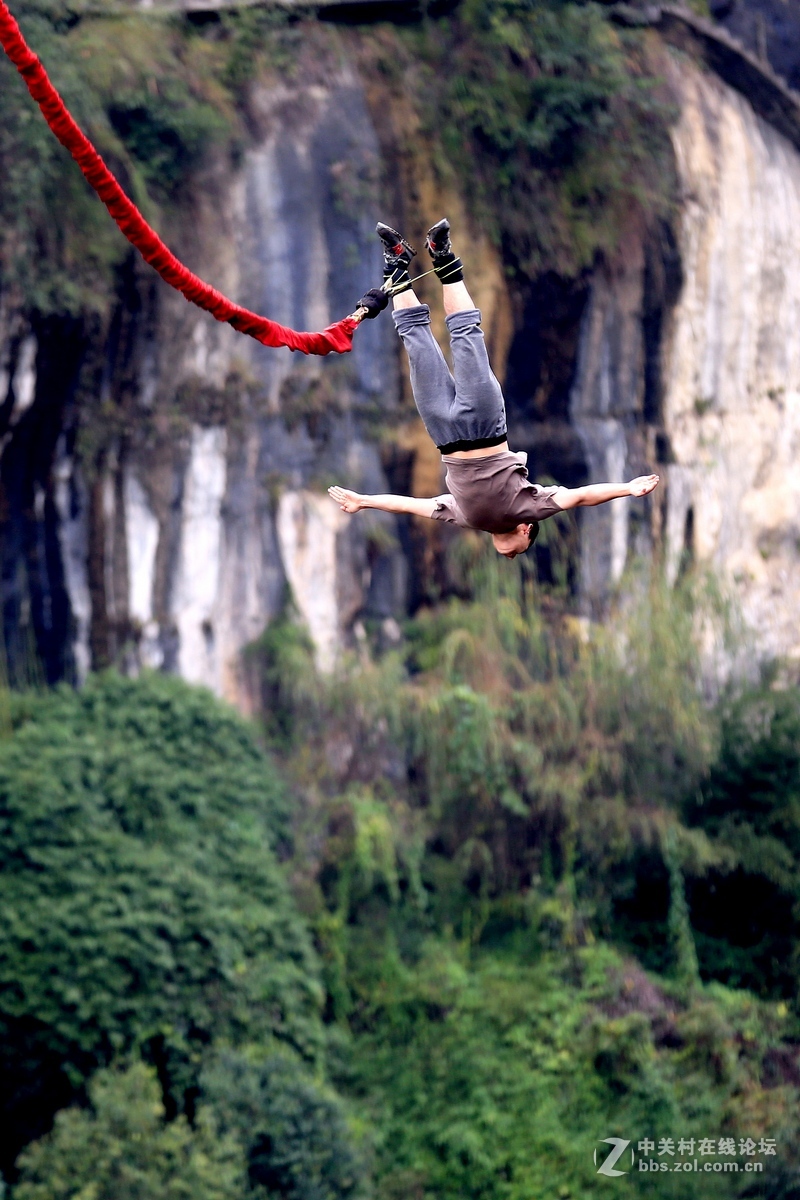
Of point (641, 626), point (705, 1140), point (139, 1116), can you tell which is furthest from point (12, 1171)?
point (641, 626)

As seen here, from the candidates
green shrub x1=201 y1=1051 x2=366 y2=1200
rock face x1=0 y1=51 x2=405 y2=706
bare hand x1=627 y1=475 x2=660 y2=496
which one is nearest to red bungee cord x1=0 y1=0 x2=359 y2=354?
bare hand x1=627 y1=475 x2=660 y2=496

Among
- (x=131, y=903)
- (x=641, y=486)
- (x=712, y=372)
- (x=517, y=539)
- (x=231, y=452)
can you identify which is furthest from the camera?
(x=712, y=372)

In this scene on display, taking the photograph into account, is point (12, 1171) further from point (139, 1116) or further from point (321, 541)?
point (321, 541)

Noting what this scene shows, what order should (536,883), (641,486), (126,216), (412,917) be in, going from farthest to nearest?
(536,883) < (412,917) < (641,486) < (126,216)

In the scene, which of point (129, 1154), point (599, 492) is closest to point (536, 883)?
point (129, 1154)

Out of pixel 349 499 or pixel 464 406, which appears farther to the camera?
pixel 349 499

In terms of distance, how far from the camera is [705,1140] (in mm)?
11688

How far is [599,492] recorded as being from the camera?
5547 mm

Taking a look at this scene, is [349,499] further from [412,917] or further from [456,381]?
[412,917]

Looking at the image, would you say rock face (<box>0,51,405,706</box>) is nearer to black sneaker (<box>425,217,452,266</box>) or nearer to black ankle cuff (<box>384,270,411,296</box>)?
black ankle cuff (<box>384,270,411,296</box>)

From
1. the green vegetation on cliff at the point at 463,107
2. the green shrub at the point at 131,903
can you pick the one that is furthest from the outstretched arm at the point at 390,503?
the green vegetation on cliff at the point at 463,107

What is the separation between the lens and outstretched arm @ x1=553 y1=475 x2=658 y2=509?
5.40m

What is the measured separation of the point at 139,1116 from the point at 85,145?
728 centimetres

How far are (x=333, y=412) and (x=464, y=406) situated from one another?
841cm
